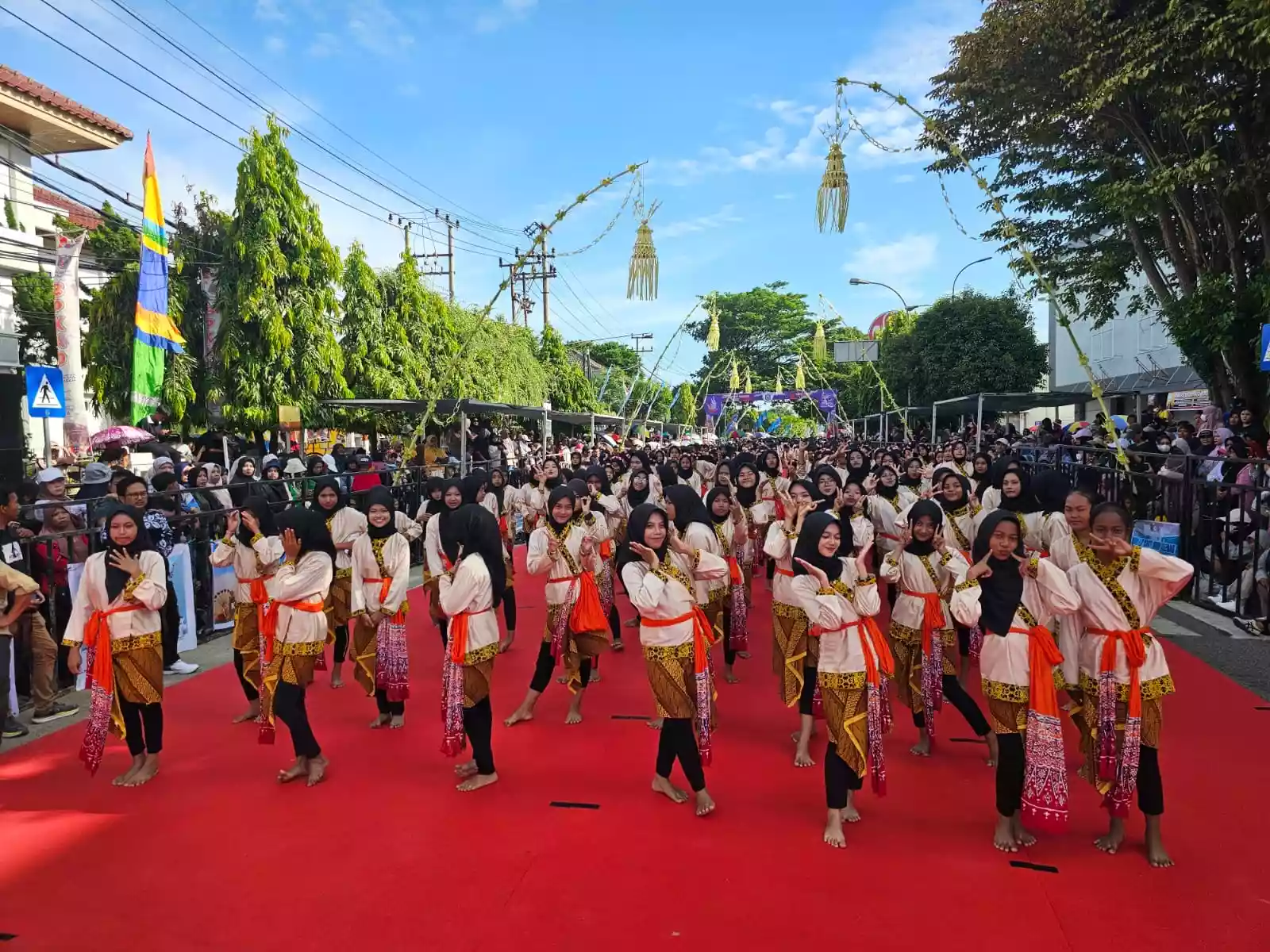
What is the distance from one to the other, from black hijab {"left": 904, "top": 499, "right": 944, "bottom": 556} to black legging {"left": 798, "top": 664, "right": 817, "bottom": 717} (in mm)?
981

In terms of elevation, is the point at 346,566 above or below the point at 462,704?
above

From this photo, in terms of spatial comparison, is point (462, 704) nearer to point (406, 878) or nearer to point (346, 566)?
point (406, 878)

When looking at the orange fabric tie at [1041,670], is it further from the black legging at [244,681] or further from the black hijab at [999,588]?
the black legging at [244,681]

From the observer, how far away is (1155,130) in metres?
12.7

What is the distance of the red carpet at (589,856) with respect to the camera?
11.2 feet

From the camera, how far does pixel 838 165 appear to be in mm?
8578

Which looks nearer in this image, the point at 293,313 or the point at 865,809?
the point at 865,809

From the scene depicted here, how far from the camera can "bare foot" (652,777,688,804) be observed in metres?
4.54

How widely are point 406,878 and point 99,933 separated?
48.2 inches

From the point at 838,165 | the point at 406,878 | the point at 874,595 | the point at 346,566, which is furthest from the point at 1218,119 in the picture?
the point at 406,878

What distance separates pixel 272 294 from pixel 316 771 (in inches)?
469

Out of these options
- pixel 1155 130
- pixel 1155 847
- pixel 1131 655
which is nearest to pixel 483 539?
pixel 1131 655

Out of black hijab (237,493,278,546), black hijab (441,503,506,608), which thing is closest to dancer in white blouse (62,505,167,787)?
black hijab (237,493,278,546)

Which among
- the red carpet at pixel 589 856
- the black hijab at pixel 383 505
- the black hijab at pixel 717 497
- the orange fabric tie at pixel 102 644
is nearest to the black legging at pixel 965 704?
the red carpet at pixel 589 856
